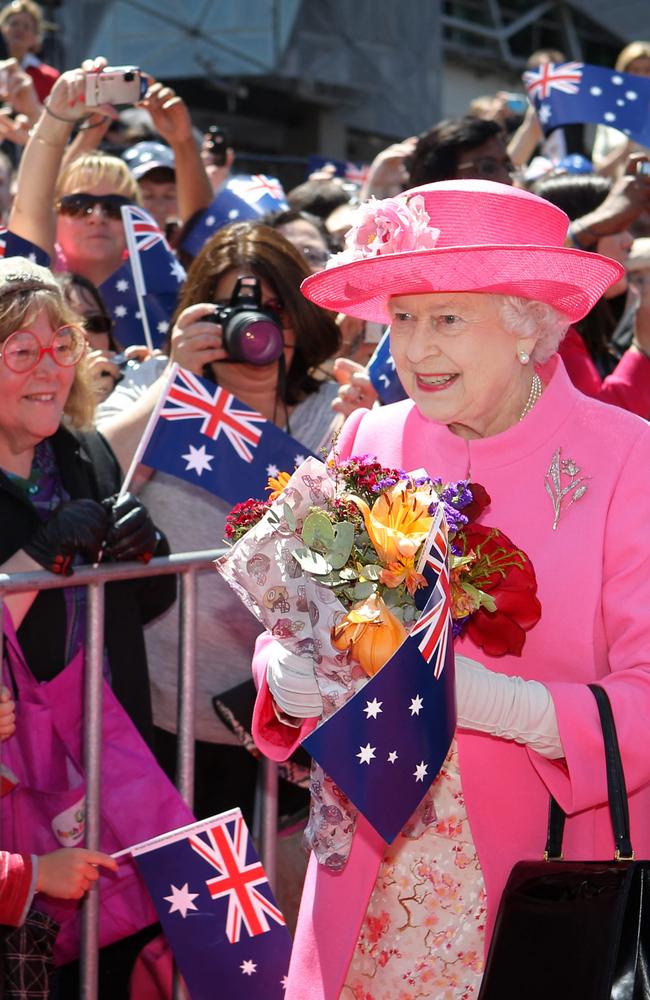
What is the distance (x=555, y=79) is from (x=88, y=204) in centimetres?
199

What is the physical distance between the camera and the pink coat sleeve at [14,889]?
2492mm

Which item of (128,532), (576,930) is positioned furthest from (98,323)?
(576,930)

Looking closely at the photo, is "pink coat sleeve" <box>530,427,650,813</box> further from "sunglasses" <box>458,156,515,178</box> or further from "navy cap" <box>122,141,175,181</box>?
"navy cap" <box>122,141,175,181</box>

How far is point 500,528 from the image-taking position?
2213 mm

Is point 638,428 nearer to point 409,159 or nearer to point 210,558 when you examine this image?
point 210,558

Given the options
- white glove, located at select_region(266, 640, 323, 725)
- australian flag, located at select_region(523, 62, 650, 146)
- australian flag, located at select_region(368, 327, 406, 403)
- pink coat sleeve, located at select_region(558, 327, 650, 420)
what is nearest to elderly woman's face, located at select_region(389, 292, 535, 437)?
white glove, located at select_region(266, 640, 323, 725)

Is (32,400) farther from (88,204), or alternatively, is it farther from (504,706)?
(88,204)

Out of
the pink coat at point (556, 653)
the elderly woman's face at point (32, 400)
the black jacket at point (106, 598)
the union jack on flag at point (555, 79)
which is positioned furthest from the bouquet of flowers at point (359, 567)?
the union jack on flag at point (555, 79)

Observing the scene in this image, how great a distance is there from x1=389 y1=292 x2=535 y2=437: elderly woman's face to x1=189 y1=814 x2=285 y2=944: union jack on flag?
1.03m

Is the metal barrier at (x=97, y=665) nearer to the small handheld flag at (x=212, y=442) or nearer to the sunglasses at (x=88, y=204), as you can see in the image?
the small handheld flag at (x=212, y=442)

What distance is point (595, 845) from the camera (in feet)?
7.22

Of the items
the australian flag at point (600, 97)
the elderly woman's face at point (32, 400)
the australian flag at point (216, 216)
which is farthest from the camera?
the australian flag at point (600, 97)

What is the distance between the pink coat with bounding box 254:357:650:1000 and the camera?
6.83 feet

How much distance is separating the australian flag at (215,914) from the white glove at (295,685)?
772mm
